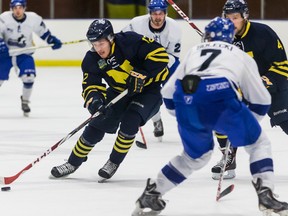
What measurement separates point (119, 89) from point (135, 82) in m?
0.22

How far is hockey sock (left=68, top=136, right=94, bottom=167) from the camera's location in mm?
5113

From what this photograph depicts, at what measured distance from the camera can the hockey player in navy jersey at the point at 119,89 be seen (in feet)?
16.4

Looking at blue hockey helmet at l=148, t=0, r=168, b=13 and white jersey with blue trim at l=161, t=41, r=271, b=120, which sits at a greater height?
white jersey with blue trim at l=161, t=41, r=271, b=120

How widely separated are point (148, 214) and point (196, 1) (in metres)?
8.28

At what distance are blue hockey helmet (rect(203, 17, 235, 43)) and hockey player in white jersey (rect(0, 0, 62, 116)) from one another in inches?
161

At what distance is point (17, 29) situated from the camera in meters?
8.34

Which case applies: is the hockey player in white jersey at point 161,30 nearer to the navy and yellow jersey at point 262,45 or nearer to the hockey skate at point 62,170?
the navy and yellow jersey at point 262,45

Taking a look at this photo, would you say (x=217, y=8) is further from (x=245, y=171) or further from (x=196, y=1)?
(x=245, y=171)

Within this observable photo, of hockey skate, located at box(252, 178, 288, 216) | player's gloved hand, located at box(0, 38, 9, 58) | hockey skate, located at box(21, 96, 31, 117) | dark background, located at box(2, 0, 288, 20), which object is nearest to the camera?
hockey skate, located at box(252, 178, 288, 216)

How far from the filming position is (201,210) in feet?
14.5

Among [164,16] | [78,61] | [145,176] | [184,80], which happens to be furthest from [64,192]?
[78,61]

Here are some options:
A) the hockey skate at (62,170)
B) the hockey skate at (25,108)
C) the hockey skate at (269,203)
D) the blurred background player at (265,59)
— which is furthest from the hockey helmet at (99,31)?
the hockey skate at (25,108)

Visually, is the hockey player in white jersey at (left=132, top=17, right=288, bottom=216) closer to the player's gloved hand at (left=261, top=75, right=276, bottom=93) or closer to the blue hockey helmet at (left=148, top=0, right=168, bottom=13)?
the player's gloved hand at (left=261, top=75, right=276, bottom=93)

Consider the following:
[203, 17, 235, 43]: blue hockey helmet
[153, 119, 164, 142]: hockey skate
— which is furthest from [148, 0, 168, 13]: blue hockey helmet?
[203, 17, 235, 43]: blue hockey helmet
